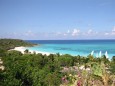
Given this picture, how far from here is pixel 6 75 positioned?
12172 mm

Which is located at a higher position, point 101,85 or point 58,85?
Answer: point 101,85

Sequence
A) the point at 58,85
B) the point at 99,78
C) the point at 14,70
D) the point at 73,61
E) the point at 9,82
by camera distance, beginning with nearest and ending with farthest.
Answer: the point at 99,78 < the point at 9,82 < the point at 14,70 < the point at 58,85 < the point at 73,61

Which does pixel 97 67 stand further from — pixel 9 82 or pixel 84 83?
pixel 9 82

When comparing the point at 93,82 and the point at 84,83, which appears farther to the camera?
the point at 93,82

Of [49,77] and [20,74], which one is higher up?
[20,74]

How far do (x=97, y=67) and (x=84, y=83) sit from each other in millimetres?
807

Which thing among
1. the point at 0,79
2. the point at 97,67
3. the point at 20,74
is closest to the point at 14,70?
the point at 20,74

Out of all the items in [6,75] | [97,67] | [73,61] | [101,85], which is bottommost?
[73,61]

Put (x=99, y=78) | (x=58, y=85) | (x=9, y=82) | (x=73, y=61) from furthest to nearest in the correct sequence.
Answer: (x=73, y=61) < (x=58, y=85) < (x=9, y=82) < (x=99, y=78)

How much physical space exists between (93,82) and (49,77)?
55.2 feet

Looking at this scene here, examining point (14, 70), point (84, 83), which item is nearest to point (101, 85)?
point (84, 83)

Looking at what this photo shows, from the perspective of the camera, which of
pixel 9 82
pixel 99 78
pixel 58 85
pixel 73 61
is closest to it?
pixel 99 78

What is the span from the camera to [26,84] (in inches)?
554

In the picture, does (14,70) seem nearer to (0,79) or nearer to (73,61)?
(0,79)
